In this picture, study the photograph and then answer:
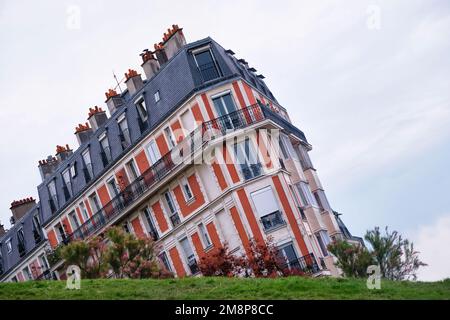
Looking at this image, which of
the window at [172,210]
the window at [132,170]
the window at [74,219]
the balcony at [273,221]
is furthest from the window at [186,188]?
the window at [74,219]

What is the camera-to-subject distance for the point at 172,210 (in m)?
46.5

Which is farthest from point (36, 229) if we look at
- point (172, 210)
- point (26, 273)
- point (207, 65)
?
point (207, 65)

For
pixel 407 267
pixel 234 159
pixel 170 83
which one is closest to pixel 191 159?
pixel 234 159

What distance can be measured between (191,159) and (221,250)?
9.26m

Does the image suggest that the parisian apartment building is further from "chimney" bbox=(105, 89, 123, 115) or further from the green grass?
the green grass

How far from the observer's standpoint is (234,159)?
4281cm

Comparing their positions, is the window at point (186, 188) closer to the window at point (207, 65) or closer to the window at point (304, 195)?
the window at point (207, 65)

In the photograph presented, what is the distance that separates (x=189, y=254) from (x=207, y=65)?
10662mm

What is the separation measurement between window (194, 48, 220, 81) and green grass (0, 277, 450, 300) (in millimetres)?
22350

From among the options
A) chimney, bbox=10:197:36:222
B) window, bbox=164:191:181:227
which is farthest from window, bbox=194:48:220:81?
chimney, bbox=10:197:36:222

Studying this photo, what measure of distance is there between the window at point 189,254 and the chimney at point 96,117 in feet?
43.5
